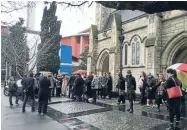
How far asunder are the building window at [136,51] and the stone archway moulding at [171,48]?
419 cm

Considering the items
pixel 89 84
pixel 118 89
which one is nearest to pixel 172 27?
pixel 118 89

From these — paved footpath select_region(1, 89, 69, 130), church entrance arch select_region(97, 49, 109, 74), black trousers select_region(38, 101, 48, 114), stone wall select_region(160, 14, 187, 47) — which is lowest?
paved footpath select_region(1, 89, 69, 130)

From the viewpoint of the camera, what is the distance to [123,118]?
9508 mm

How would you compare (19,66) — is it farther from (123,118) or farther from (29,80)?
(123,118)

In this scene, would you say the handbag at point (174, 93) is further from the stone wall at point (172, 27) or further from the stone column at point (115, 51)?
the stone column at point (115, 51)

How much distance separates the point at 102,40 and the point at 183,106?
703 inches

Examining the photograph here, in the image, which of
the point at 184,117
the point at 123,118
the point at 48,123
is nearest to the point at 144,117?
the point at 123,118

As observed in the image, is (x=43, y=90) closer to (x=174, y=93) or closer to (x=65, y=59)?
(x=174, y=93)

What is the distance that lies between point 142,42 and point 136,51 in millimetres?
1386

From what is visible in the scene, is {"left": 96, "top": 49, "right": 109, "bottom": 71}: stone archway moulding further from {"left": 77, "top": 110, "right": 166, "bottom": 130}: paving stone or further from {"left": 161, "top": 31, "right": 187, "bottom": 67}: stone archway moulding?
{"left": 77, "top": 110, "right": 166, "bottom": 130}: paving stone

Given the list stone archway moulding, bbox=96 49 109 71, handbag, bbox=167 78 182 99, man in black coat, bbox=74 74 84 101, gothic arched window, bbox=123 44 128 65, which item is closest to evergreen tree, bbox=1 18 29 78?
stone archway moulding, bbox=96 49 109 71

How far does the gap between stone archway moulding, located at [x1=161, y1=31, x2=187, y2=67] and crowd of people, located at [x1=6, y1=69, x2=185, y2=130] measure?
3796 millimetres

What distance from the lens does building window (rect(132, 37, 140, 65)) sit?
Answer: 21.4 m

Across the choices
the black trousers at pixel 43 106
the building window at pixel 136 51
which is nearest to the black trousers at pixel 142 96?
the black trousers at pixel 43 106
